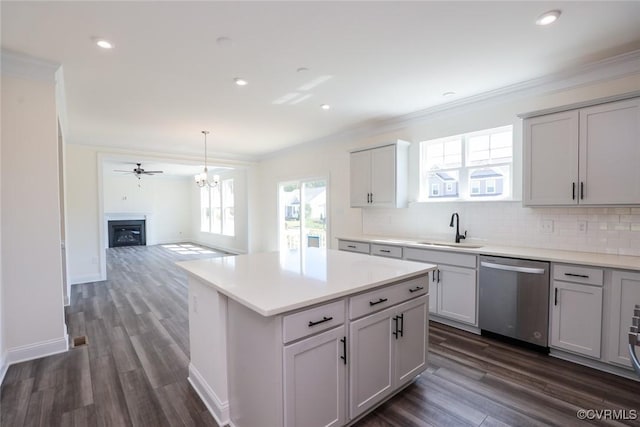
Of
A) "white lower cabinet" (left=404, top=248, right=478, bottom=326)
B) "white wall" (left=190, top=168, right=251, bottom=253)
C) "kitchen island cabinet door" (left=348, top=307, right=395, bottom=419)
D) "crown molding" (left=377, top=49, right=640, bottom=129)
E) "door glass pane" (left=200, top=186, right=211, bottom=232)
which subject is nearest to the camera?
"kitchen island cabinet door" (left=348, top=307, right=395, bottom=419)

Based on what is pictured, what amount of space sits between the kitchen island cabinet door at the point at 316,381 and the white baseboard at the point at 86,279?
5.69 meters

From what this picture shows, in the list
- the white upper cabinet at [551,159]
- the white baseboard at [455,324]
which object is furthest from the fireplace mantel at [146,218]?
the white upper cabinet at [551,159]

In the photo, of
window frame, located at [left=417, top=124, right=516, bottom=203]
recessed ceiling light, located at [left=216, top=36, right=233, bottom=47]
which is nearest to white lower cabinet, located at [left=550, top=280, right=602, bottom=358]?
window frame, located at [left=417, top=124, right=516, bottom=203]

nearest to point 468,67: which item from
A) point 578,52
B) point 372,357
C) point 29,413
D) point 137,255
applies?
point 578,52

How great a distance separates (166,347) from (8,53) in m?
2.95

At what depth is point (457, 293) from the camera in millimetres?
3268

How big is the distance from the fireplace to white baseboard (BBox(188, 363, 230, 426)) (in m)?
9.94

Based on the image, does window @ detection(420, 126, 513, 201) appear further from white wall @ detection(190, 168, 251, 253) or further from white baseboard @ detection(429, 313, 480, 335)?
white wall @ detection(190, 168, 251, 253)

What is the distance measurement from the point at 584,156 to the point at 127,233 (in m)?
12.1

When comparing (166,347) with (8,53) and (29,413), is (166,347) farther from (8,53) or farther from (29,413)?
(8,53)

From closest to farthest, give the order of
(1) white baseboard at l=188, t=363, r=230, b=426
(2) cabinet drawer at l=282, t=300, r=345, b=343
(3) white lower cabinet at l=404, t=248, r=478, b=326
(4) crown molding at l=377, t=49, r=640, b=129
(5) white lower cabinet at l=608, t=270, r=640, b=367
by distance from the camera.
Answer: (2) cabinet drawer at l=282, t=300, r=345, b=343 → (1) white baseboard at l=188, t=363, r=230, b=426 → (5) white lower cabinet at l=608, t=270, r=640, b=367 → (4) crown molding at l=377, t=49, r=640, b=129 → (3) white lower cabinet at l=404, t=248, r=478, b=326

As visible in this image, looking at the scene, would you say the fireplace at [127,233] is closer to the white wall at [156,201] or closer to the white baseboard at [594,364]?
the white wall at [156,201]

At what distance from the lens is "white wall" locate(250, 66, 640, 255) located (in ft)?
9.12

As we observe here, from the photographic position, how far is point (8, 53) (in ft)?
8.20
